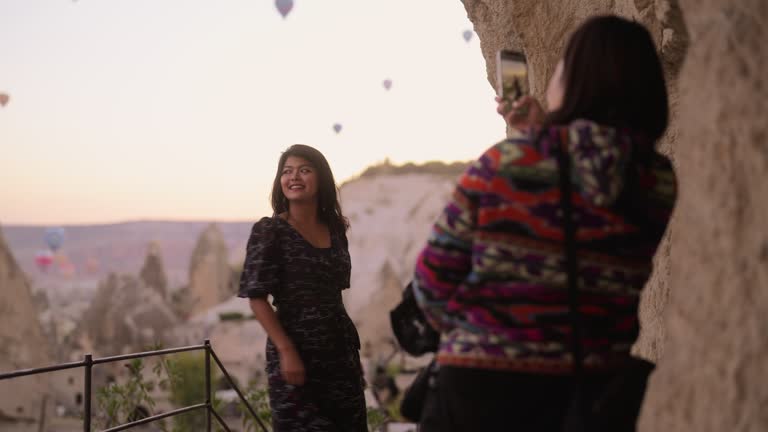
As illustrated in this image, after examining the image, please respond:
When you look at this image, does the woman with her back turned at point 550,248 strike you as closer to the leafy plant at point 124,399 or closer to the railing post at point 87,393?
the railing post at point 87,393

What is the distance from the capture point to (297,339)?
3289mm

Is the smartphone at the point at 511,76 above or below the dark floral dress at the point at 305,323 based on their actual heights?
above

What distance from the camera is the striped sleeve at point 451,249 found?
1.71 m

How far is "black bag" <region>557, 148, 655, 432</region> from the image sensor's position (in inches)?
66.6

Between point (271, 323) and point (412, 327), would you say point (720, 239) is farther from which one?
point (271, 323)

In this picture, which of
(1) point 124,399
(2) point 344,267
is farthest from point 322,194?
(1) point 124,399

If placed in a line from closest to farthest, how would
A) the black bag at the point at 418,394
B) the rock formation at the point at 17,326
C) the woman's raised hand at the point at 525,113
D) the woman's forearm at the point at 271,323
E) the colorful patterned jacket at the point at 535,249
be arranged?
1. the colorful patterned jacket at the point at 535,249
2. the black bag at the point at 418,394
3. the woman's raised hand at the point at 525,113
4. the woman's forearm at the point at 271,323
5. the rock formation at the point at 17,326

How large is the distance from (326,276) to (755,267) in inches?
78.6

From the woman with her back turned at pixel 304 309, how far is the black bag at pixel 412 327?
1.26 m

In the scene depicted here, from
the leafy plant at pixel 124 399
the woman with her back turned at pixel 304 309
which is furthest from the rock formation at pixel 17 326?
the woman with her back turned at pixel 304 309

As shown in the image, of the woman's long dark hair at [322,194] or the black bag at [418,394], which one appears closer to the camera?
Answer: the black bag at [418,394]

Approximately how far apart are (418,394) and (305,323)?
146 cm

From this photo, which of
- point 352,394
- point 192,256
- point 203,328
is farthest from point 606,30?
point 192,256

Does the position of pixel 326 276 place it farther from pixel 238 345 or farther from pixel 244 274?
pixel 238 345
